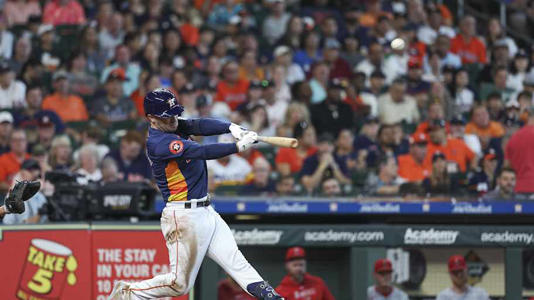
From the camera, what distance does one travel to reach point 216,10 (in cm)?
1527

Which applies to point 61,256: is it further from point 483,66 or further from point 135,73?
point 483,66

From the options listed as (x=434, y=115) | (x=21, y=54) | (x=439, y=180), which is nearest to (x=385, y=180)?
(x=439, y=180)

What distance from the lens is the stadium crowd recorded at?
35.4ft

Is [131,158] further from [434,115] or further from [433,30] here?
[433,30]

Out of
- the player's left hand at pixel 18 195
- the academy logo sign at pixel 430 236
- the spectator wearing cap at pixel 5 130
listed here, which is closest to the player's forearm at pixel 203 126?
the player's left hand at pixel 18 195

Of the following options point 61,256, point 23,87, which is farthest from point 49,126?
point 61,256

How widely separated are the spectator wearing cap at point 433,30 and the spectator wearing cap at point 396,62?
1.08m

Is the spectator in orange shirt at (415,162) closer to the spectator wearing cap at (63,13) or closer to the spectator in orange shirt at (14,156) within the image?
the spectator in orange shirt at (14,156)

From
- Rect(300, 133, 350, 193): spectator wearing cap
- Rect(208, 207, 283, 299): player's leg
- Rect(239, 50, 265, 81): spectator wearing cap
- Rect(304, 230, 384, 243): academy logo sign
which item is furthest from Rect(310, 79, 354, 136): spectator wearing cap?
Rect(208, 207, 283, 299): player's leg

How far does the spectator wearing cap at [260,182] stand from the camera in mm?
10151

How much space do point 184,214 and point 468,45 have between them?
30.7ft

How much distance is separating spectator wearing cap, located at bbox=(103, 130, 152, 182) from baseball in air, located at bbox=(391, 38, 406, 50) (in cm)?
445

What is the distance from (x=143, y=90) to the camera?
12.8 m

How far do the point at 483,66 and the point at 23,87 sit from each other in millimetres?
6432
